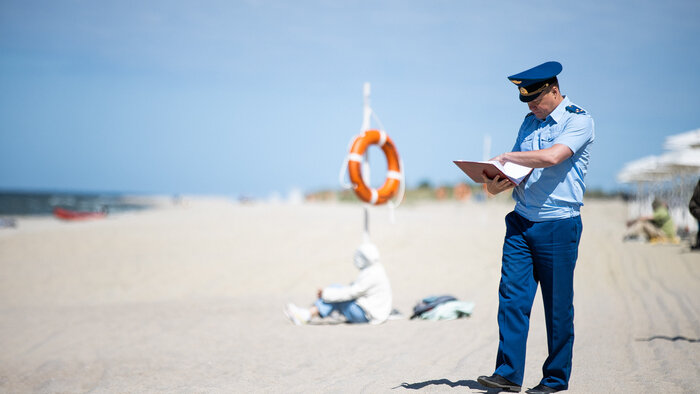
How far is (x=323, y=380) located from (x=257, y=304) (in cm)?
411

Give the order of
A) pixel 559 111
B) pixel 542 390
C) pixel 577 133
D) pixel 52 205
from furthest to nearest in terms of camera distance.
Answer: pixel 52 205, pixel 542 390, pixel 559 111, pixel 577 133

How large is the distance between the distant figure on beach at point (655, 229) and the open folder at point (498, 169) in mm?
10038

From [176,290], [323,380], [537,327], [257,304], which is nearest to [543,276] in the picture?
[323,380]

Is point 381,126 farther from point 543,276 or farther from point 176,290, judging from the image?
point 543,276

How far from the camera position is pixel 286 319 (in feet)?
21.7

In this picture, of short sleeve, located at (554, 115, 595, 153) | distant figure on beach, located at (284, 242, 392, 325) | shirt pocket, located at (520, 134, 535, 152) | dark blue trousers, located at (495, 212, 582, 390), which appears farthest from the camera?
distant figure on beach, located at (284, 242, 392, 325)

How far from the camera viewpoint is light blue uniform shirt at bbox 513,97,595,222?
2916mm

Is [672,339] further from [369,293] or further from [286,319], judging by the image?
[286,319]

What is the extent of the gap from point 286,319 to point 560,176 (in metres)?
4.23

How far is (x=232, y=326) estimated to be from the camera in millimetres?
6289

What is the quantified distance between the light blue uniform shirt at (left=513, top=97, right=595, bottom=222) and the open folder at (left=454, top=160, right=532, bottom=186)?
89 mm

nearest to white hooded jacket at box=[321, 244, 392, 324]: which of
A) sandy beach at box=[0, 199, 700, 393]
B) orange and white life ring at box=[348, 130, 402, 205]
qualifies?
sandy beach at box=[0, 199, 700, 393]

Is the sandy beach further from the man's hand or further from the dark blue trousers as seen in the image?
the man's hand

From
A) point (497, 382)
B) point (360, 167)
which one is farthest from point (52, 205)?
point (497, 382)
